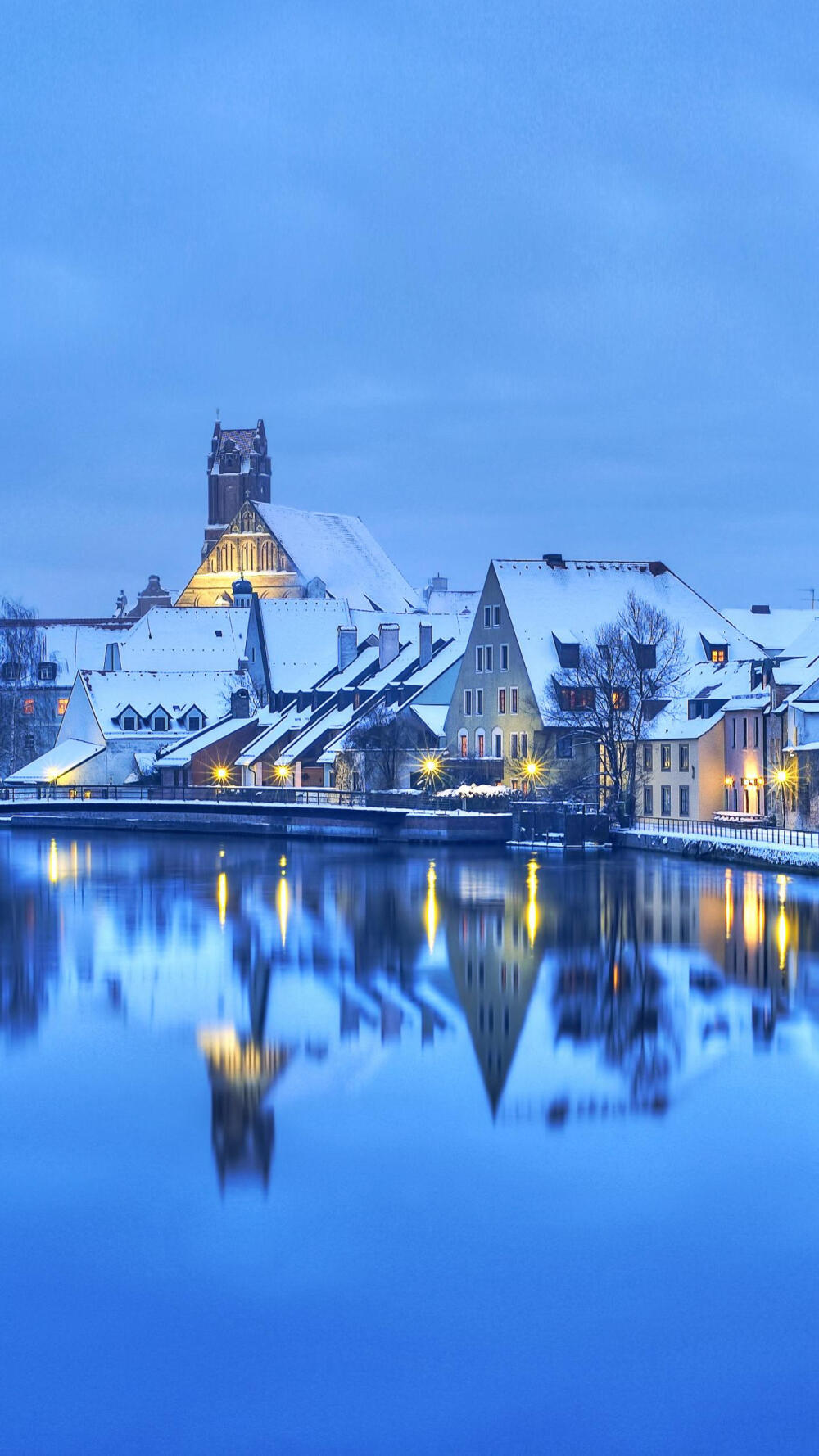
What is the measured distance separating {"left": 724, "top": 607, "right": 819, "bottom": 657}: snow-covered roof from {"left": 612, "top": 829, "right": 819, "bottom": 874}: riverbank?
19312mm

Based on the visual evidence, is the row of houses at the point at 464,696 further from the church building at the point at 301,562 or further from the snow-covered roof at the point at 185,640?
the church building at the point at 301,562

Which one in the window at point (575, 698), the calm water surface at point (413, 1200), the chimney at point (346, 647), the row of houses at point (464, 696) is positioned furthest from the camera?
the chimney at point (346, 647)

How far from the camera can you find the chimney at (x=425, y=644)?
3374 inches

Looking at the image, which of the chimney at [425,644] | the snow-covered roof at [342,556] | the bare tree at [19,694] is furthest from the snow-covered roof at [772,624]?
the snow-covered roof at [342,556]

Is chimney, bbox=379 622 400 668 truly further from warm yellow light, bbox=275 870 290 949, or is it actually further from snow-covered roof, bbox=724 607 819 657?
warm yellow light, bbox=275 870 290 949

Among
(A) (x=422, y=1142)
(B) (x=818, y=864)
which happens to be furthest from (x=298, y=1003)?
(B) (x=818, y=864)

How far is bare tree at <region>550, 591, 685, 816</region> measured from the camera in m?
66.1

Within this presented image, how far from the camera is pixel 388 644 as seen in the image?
91375 millimetres

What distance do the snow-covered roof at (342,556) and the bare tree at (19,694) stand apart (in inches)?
1536

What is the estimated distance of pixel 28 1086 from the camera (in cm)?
2330

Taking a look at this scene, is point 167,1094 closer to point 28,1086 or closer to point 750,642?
point 28,1086

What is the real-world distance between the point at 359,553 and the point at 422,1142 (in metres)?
137

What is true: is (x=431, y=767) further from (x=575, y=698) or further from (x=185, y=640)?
(x=185, y=640)

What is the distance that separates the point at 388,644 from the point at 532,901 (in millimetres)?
46107
